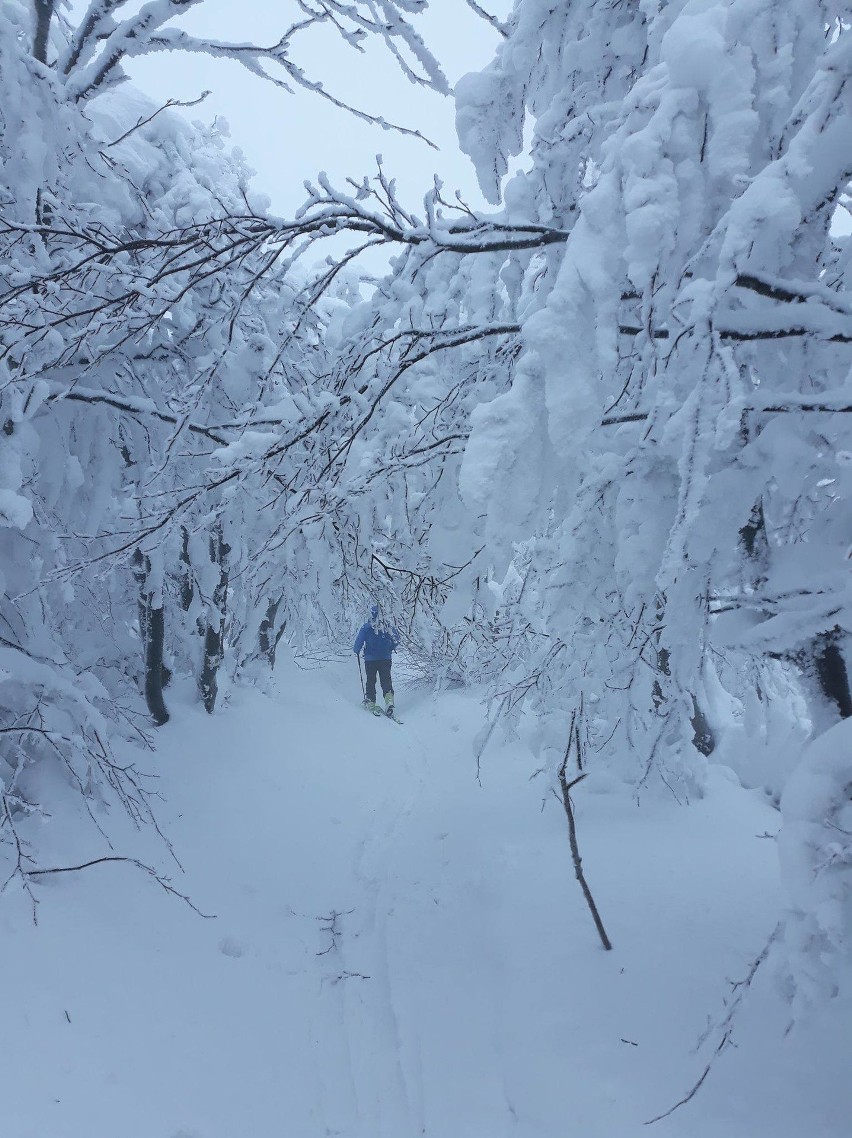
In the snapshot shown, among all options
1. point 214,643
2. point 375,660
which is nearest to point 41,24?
point 214,643

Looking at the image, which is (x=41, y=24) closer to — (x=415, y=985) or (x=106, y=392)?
(x=106, y=392)

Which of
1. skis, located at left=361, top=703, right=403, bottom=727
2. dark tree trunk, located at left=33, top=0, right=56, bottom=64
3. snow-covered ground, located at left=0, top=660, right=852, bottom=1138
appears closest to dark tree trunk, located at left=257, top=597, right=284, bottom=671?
skis, located at left=361, top=703, right=403, bottom=727

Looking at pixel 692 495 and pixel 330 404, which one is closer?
pixel 692 495

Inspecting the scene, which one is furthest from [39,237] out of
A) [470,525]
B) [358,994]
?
[358,994]

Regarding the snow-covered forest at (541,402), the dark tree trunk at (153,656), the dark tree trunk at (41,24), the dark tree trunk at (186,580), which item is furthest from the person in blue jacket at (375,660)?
the dark tree trunk at (41,24)

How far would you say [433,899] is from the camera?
15.4ft

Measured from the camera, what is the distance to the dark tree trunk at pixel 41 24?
3.55 meters

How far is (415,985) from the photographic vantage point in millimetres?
3717

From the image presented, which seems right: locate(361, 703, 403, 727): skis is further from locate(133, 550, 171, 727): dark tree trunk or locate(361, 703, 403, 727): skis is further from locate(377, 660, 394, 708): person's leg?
locate(133, 550, 171, 727): dark tree trunk

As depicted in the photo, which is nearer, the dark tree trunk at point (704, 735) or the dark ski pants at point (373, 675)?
the dark tree trunk at point (704, 735)

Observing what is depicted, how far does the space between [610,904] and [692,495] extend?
3.40m

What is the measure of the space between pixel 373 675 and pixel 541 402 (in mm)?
9686

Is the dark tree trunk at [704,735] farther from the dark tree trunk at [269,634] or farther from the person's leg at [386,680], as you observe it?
the person's leg at [386,680]

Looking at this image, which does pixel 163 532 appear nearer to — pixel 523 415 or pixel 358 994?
pixel 523 415
